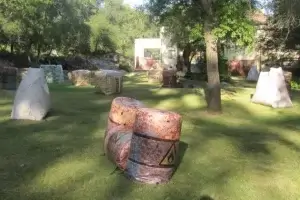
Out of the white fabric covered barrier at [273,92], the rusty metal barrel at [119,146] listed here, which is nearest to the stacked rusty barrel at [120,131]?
the rusty metal barrel at [119,146]

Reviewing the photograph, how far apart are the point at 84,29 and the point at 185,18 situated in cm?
2102

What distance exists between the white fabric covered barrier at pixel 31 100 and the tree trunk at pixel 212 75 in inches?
180

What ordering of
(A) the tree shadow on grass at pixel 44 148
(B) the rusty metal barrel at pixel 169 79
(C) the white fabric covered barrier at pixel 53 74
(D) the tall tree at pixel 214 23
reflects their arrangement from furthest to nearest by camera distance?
(C) the white fabric covered barrier at pixel 53 74 < (B) the rusty metal barrel at pixel 169 79 < (D) the tall tree at pixel 214 23 < (A) the tree shadow on grass at pixel 44 148

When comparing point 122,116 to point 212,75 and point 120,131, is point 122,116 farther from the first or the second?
point 212,75

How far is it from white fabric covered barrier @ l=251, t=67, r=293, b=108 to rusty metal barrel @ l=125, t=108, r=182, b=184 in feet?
28.8

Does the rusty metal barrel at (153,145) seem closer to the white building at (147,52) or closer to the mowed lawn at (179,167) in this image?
the mowed lawn at (179,167)

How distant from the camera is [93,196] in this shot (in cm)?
516

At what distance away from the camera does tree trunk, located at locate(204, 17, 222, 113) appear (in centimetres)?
1184

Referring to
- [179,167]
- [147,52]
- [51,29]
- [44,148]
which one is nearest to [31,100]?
[44,148]

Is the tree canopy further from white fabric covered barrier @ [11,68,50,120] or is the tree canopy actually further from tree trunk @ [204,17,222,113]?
white fabric covered barrier @ [11,68,50,120]

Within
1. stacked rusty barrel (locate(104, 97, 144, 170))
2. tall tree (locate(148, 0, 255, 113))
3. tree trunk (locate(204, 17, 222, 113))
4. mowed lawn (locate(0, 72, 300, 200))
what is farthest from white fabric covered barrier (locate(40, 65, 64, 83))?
stacked rusty barrel (locate(104, 97, 144, 170))

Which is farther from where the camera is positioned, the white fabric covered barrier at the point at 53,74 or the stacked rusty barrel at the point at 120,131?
the white fabric covered barrier at the point at 53,74

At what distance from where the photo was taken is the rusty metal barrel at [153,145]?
5.38 meters

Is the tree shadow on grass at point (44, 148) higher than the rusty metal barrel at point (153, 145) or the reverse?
the reverse
